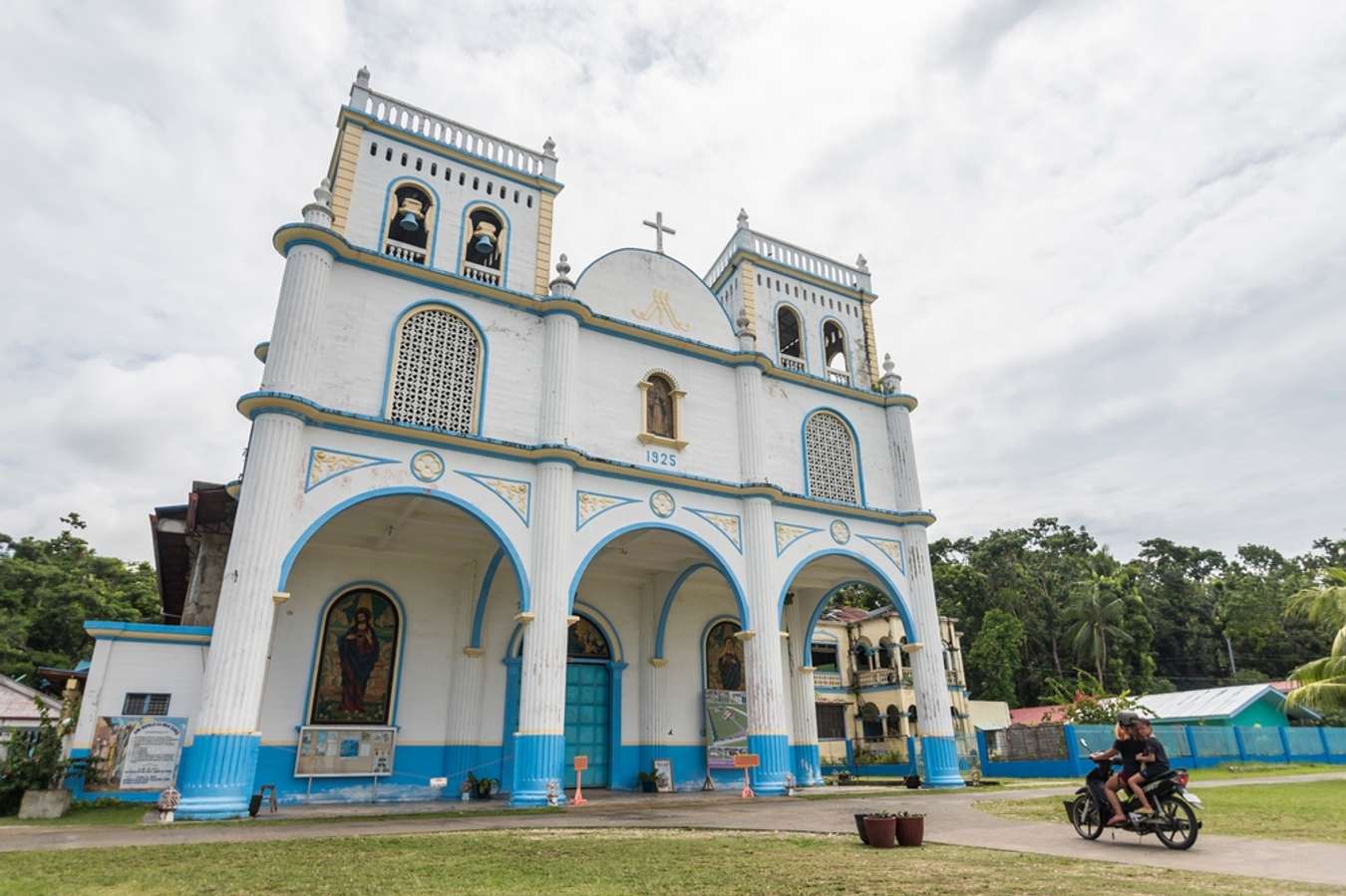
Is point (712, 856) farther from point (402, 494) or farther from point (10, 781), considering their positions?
point (10, 781)

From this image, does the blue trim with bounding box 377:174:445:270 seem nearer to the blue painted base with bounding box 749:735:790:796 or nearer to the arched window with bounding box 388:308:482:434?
the arched window with bounding box 388:308:482:434

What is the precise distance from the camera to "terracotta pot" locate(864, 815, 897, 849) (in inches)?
274

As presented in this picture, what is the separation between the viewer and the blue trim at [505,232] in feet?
51.4

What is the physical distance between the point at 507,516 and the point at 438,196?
6.90m

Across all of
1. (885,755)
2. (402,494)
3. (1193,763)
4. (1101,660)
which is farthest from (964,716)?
(402,494)

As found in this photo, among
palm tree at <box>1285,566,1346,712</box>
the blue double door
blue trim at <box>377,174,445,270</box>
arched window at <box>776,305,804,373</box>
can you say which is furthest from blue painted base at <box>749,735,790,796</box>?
palm tree at <box>1285,566,1346,712</box>

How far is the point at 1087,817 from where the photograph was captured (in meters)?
7.21

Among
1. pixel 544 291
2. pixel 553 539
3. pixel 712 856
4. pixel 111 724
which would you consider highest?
pixel 544 291

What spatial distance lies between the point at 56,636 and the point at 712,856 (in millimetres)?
37594

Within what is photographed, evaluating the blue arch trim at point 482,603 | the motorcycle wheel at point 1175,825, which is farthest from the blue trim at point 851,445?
the motorcycle wheel at point 1175,825

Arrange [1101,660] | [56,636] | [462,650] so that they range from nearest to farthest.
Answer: [462,650] → [56,636] → [1101,660]

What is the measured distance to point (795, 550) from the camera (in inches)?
671

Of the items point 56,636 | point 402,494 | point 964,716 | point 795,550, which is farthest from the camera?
point 56,636

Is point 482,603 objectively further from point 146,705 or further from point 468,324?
point 146,705
